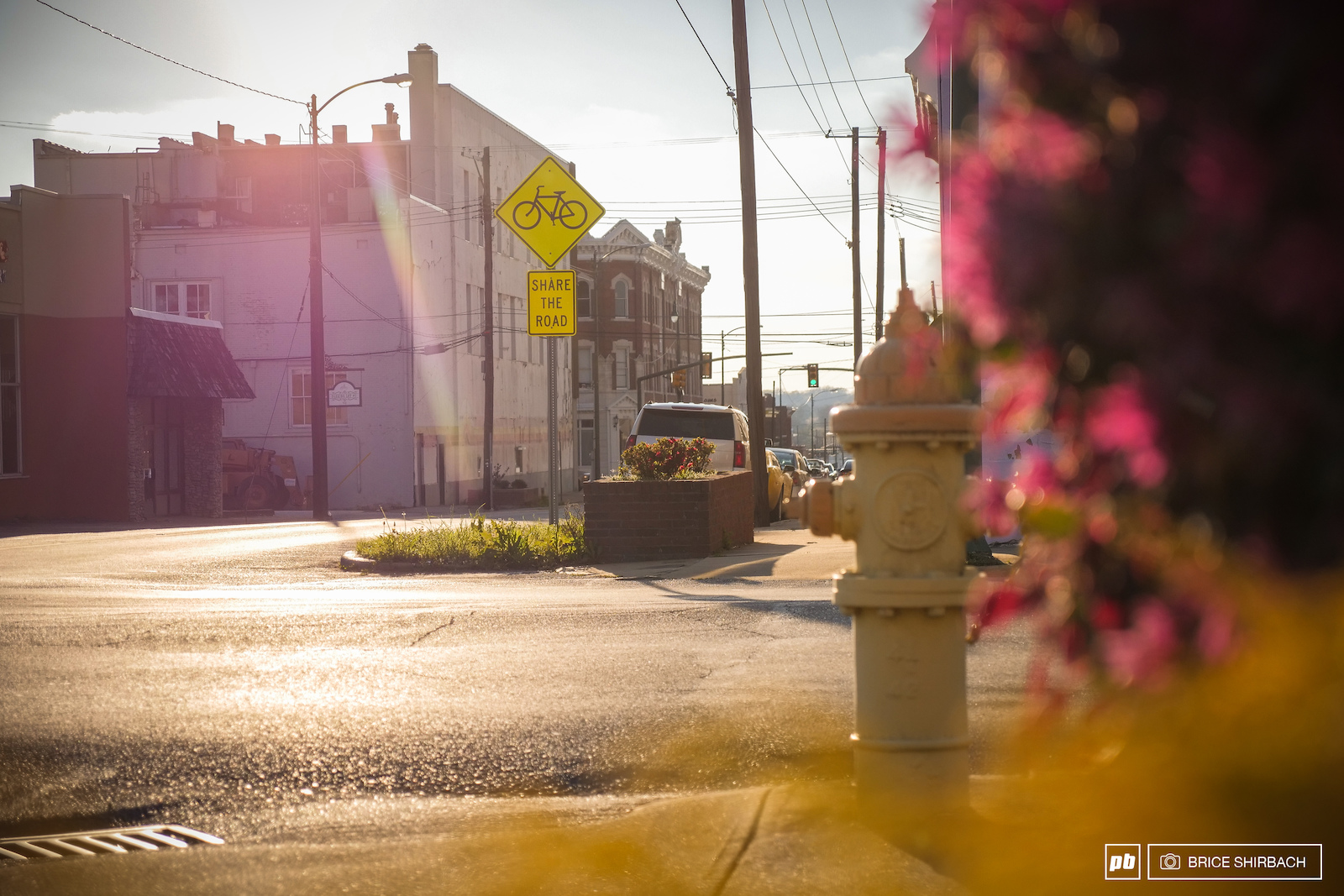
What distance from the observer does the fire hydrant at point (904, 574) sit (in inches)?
141

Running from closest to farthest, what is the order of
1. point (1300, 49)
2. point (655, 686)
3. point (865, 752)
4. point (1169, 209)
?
1. point (1300, 49)
2. point (1169, 209)
3. point (865, 752)
4. point (655, 686)

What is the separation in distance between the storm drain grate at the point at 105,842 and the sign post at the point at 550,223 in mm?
10741

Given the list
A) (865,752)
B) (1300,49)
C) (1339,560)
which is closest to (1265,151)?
(1300,49)

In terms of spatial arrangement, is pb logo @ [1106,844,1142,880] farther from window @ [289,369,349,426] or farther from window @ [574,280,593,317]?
window @ [574,280,593,317]

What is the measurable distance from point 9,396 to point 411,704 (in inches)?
1045

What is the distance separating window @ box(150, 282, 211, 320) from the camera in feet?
136

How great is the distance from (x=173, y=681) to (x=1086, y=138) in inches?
254

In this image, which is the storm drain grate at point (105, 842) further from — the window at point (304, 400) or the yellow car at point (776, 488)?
the window at point (304, 400)

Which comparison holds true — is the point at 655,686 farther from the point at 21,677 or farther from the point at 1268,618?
the point at 1268,618

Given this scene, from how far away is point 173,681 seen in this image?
6.90m

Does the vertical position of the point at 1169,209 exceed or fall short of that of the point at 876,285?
it falls short

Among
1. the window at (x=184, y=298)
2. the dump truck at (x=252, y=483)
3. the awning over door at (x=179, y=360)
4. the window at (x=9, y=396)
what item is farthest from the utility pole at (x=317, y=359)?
the window at (x=184, y=298)

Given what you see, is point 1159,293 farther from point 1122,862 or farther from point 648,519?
point 648,519

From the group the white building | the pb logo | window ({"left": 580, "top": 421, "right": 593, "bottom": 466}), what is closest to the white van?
the white building
